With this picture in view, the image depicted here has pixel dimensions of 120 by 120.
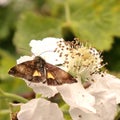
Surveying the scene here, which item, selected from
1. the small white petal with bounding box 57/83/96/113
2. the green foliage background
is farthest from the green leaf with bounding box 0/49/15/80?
the small white petal with bounding box 57/83/96/113

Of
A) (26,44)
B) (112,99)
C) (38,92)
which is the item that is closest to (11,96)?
(38,92)

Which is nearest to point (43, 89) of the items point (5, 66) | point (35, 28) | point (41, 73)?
point (41, 73)

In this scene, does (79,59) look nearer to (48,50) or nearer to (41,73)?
(48,50)

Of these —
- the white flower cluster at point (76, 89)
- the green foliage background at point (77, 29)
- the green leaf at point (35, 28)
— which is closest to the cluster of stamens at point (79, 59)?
the white flower cluster at point (76, 89)

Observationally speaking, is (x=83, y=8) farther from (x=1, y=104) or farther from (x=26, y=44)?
(x=1, y=104)

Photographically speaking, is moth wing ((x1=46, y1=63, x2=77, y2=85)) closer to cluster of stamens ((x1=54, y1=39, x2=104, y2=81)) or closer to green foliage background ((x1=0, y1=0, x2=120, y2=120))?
cluster of stamens ((x1=54, y1=39, x2=104, y2=81))
